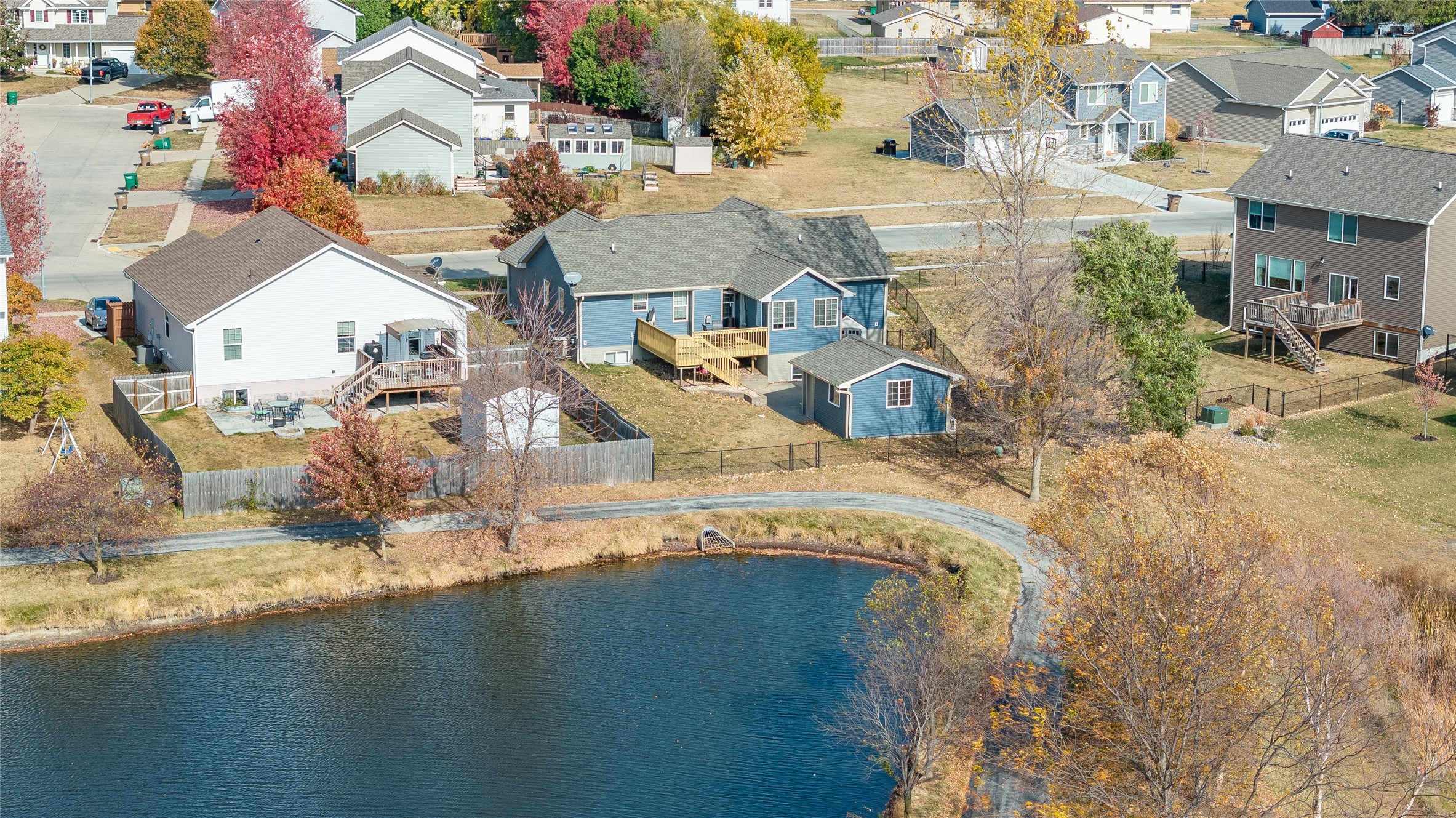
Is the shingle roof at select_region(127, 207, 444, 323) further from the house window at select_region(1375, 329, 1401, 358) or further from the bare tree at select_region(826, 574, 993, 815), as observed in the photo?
the house window at select_region(1375, 329, 1401, 358)

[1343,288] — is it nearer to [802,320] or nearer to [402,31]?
[802,320]

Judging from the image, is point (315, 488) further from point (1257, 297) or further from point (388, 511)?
point (1257, 297)

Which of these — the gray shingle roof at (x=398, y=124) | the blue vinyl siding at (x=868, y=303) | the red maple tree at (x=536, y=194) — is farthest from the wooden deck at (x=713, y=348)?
the gray shingle roof at (x=398, y=124)

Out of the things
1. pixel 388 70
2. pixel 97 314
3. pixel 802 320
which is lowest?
pixel 97 314

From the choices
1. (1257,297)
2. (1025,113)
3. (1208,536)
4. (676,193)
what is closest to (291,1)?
(676,193)

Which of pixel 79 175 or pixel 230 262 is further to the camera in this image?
pixel 79 175

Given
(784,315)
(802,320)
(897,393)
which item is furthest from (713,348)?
(897,393)

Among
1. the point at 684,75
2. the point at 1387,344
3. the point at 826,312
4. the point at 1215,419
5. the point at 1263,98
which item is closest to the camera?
the point at 1215,419
